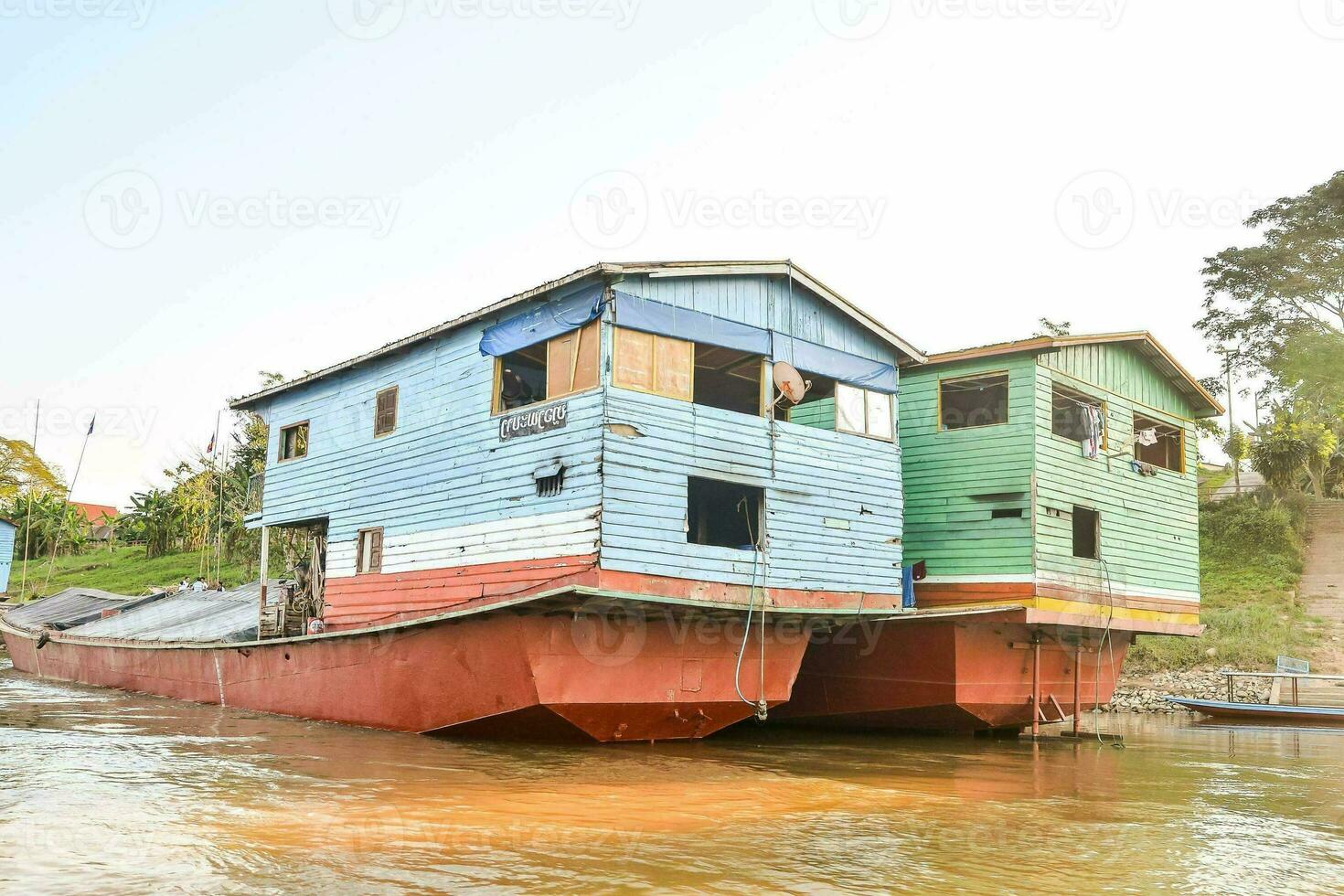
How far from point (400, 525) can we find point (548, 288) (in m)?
4.40

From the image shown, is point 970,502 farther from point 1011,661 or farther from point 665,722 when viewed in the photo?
point 665,722

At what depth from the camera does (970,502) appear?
1731 centimetres

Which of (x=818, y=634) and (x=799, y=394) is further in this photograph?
(x=818, y=634)

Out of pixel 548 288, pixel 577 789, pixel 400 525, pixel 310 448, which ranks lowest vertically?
pixel 577 789

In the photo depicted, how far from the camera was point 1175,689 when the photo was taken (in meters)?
24.8

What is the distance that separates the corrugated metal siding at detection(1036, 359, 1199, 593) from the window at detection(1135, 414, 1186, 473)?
141 millimetres

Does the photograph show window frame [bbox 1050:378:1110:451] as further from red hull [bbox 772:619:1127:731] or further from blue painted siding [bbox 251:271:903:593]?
red hull [bbox 772:619:1127:731]

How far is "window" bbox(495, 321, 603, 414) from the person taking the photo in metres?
13.3

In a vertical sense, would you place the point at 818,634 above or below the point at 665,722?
above

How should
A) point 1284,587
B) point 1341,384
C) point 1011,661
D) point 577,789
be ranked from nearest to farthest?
point 577,789, point 1011,661, point 1284,587, point 1341,384

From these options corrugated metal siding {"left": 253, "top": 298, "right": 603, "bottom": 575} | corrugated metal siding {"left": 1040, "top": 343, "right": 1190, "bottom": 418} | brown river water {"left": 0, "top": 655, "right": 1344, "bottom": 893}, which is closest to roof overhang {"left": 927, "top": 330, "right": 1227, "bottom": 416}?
corrugated metal siding {"left": 1040, "top": 343, "right": 1190, "bottom": 418}

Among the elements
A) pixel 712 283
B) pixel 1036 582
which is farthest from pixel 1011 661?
pixel 712 283

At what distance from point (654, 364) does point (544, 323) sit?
1640mm

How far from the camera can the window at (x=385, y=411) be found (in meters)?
16.4
